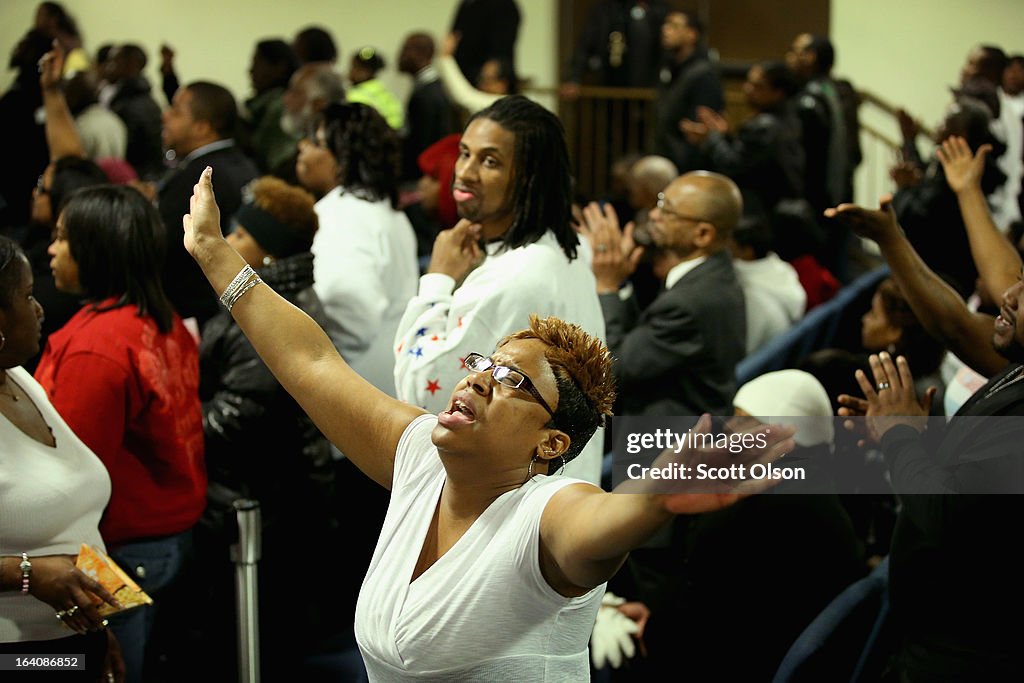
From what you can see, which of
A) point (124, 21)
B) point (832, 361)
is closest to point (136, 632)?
point (832, 361)

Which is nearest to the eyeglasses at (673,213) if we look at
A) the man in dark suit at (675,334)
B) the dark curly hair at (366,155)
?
the man in dark suit at (675,334)

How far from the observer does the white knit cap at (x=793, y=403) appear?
104 inches

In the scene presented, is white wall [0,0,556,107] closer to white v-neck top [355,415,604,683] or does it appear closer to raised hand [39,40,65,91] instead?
raised hand [39,40,65,91]

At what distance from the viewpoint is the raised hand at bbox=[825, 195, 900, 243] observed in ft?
7.57

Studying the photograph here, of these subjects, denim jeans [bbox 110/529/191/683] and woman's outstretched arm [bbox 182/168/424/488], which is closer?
woman's outstretched arm [bbox 182/168/424/488]

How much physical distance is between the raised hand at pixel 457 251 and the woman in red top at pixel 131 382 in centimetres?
60

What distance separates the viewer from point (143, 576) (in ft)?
8.09

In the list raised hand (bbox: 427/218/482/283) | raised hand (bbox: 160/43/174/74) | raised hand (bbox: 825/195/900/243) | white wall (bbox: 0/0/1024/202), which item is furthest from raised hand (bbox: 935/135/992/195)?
white wall (bbox: 0/0/1024/202)

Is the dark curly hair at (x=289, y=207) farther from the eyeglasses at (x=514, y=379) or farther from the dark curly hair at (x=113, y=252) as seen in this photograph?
the eyeglasses at (x=514, y=379)

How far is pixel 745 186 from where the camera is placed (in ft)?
17.2

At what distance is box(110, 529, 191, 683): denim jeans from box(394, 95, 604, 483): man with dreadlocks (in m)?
0.64

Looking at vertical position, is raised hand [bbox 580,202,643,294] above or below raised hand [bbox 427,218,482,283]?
below

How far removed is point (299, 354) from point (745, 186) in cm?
374

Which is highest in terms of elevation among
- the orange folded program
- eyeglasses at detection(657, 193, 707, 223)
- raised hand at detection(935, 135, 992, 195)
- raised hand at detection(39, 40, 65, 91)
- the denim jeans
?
raised hand at detection(39, 40, 65, 91)
